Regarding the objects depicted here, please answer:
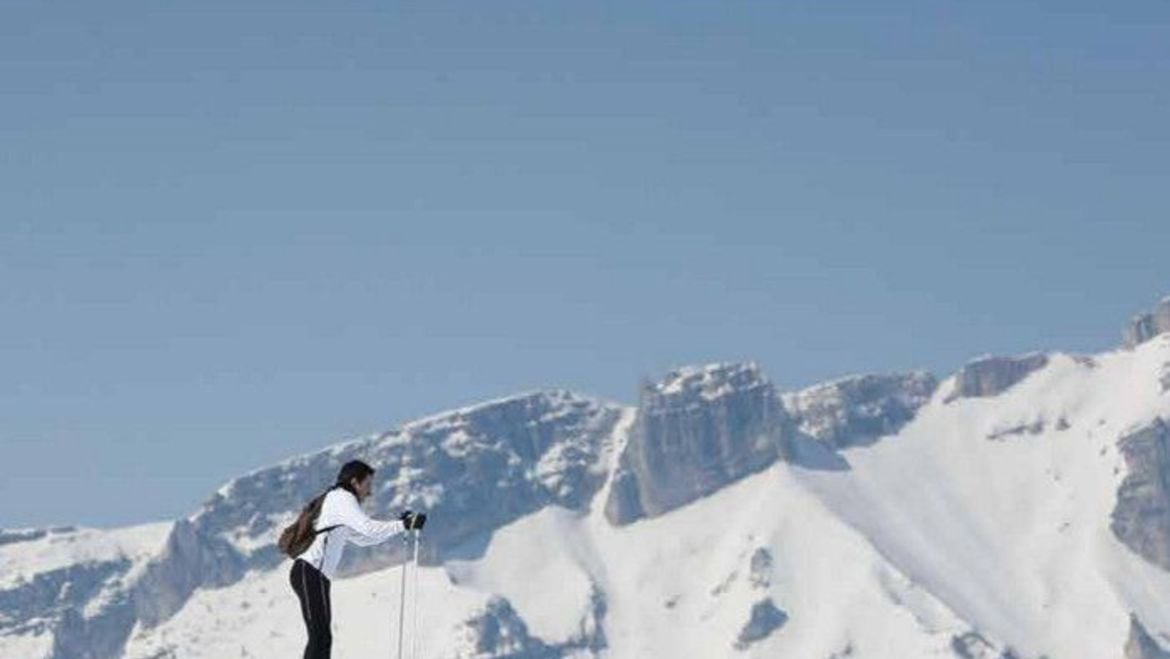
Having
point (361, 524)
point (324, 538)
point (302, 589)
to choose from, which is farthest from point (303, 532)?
point (361, 524)

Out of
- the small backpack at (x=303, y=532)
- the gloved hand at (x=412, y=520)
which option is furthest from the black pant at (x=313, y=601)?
the gloved hand at (x=412, y=520)

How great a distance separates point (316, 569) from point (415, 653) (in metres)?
1.57

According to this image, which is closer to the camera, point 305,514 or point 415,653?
point 305,514

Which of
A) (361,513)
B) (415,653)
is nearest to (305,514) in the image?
(361,513)

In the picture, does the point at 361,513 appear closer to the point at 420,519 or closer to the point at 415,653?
the point at 420,519

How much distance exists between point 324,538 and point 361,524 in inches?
32.1

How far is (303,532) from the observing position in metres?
23.1

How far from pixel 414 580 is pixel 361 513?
173 centimetres

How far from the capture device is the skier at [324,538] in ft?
75.4

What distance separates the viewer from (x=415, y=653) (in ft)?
80.4

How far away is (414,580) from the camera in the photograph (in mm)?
24250

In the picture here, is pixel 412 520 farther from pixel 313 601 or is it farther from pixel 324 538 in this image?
pixel 313 601

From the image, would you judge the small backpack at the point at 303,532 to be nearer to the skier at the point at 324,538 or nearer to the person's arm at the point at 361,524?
the skier at the point at 324,538

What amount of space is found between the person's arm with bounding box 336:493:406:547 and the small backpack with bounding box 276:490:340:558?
170 mm
